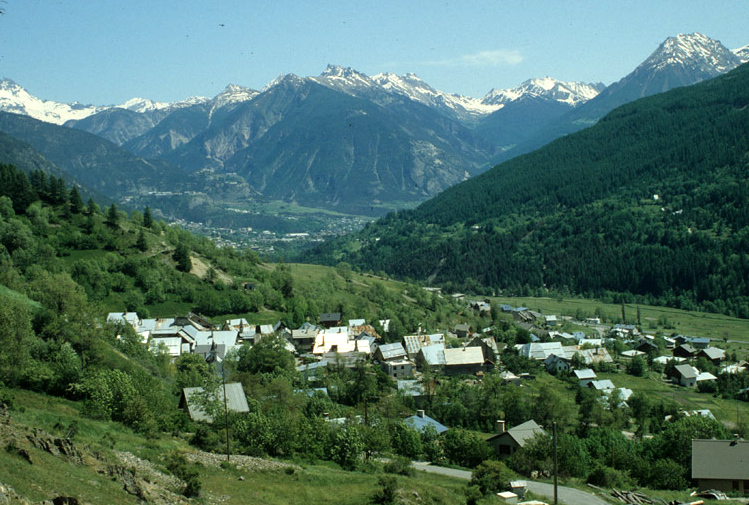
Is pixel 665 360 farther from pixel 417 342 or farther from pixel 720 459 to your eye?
pixel 720 459

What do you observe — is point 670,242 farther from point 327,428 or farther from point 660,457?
point 327,428

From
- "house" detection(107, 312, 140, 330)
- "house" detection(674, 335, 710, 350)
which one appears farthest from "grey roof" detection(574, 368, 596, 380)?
"house" detection(107, 312, 140, 330)

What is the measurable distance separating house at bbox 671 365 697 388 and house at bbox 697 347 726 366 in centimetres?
1211

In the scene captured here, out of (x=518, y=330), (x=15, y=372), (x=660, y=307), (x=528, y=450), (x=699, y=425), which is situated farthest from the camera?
(x=660, y=307)

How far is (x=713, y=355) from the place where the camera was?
93938mm

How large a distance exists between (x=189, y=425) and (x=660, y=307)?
133 metres

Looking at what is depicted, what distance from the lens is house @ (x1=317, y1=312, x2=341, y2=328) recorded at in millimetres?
99294

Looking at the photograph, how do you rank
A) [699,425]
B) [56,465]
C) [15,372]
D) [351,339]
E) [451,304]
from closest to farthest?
[56,465] → [15,372] → [699,425] → [351,339] → [451,304]

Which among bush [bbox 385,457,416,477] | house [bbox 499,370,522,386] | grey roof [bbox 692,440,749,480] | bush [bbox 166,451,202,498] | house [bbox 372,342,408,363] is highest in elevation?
bush [bbox 166,451,202,498]

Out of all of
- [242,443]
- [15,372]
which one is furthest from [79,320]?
[242,443]

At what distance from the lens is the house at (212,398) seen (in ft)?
137

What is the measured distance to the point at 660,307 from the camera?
151 metres

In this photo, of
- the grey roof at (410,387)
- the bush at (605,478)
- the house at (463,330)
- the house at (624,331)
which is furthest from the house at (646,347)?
the bush at (605,478)

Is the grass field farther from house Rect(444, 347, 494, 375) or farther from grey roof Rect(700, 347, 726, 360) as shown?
house Rect(444, 347, 494, 375)
